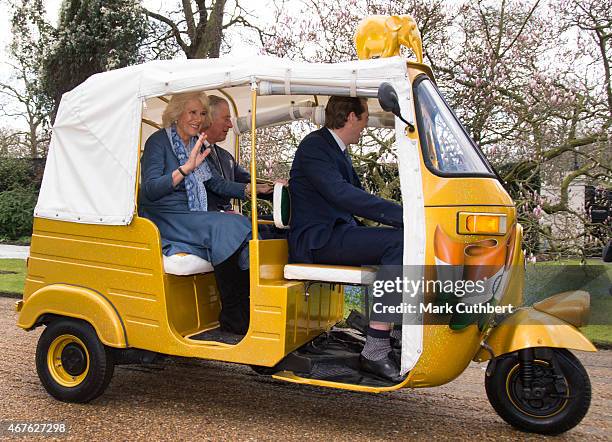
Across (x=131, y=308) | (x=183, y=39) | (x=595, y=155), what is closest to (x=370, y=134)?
(x=595, y=155)

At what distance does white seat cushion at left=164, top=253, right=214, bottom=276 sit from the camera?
12.9 feet

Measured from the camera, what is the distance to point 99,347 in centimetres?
416

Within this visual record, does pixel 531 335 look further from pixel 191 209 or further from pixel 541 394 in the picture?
pixel 191 209

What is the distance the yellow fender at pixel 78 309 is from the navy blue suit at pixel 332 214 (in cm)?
121

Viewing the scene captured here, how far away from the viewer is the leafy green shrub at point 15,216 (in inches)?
686

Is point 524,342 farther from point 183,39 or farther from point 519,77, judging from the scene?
point 183,39

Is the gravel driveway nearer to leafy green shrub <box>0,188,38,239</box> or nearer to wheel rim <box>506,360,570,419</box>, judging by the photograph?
wheel rim <box>506,360,570,419</box>

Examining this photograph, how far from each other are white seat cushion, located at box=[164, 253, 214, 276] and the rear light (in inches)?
63.1

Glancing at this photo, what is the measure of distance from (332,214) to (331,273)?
46 cm

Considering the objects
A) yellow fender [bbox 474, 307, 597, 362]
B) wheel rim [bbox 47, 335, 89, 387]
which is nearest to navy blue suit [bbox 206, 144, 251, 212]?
wheel rim [bbox 47, 335, 89, 387]

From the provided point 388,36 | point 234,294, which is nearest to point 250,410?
point 234,294

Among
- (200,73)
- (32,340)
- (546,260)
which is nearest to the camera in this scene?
(200,73)

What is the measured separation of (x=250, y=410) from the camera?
165 inches

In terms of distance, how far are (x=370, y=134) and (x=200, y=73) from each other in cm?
357
